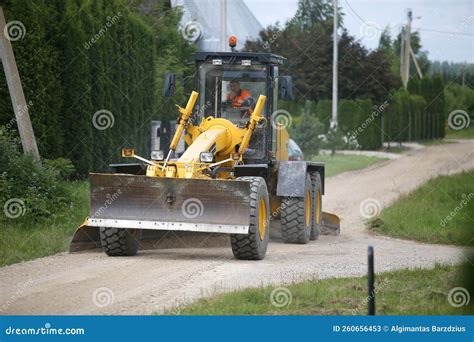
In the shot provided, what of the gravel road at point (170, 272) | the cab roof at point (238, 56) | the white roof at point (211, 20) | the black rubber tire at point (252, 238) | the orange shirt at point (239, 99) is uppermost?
the white roof at point (211, 20)

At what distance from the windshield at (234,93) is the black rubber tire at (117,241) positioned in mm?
2704

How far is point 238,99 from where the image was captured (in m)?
16.5

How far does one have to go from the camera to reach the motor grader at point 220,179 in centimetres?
1362

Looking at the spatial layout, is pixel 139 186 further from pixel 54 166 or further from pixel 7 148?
pixel 54 166

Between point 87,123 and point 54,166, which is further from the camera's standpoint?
point 87,123

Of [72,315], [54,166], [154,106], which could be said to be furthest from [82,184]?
[72,315]

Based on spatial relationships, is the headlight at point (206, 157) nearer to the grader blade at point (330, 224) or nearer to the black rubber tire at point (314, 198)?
the black rubber tire at point (314, 198)

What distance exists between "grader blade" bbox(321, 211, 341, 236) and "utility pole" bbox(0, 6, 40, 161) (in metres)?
5.03

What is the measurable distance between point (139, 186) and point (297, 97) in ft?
124

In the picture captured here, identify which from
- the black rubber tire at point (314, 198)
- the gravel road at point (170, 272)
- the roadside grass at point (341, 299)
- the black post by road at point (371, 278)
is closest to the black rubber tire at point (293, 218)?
the gravel road at point (170, 272)

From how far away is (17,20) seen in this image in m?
18.9

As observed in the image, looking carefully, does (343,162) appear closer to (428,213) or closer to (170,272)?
(428,213)

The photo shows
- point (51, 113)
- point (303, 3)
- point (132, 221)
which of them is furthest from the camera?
point (303, 3)

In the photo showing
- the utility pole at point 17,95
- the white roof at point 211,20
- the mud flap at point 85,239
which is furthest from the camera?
the white roof at point 211,20
